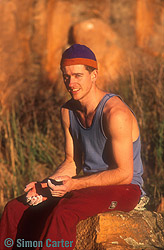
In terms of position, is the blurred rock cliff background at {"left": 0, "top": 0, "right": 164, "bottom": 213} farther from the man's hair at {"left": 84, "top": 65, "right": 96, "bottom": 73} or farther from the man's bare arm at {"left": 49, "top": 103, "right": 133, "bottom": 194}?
the man's hair at {"left": 84, "top": 65, "right": 96, "bottom": 73}

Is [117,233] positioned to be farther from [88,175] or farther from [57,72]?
[57,72]

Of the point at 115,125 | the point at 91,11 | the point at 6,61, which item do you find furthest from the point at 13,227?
the point at 91,11

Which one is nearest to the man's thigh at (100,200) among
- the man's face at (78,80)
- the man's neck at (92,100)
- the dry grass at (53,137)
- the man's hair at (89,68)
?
the man's neck at (92,100)

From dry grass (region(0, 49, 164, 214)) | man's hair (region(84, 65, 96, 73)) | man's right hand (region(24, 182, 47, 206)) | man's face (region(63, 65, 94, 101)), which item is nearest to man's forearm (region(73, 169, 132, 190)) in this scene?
man's right hand (region(24, 182, 47, 206))

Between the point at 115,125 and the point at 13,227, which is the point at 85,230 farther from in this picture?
the point at 115,125

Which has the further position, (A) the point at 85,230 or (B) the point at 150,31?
(B) the point at 150,31

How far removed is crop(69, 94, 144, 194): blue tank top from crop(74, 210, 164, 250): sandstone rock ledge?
1.07 ft

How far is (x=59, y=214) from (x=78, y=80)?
103cm

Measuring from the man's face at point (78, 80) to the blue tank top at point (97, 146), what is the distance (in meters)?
0.16

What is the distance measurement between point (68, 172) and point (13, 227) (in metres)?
0.68

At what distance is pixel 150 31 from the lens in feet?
37.3

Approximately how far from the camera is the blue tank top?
3412mm

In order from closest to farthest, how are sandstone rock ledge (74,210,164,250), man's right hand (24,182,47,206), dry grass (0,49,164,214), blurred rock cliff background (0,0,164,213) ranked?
sandstone rock ledge (74,210,164,250)
man's right hand (24,182,47,206)
dry grass (0,49,164,214)
blurred rock cliff background (0,0,164,213)

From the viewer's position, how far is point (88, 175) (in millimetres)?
3496
